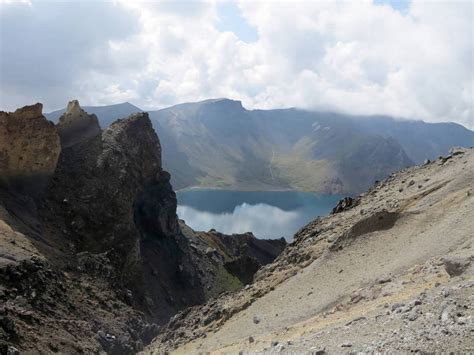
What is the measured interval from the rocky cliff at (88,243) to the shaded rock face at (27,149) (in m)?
0.10

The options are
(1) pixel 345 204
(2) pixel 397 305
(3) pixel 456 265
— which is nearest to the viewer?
(2) pixel 397 305

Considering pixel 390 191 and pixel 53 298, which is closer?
pixel 53 298

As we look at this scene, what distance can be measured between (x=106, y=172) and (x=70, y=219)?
8676 mm

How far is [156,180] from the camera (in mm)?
69188

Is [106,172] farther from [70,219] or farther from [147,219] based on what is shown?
[147,219]

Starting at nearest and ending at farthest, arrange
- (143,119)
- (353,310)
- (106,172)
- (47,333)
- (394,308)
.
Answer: (394,308), (353,310), (47,333), (106,172), (143,119)

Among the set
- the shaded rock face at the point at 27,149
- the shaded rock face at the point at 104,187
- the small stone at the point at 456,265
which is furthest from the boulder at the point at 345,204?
the shaded rock face at the point at 27,149

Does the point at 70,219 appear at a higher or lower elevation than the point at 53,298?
higher

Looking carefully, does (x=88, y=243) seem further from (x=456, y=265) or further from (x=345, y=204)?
(x=456, y=265)

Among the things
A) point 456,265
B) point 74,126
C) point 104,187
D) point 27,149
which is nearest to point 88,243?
point 104,187

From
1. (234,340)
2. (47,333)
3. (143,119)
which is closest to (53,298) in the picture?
(47,333)

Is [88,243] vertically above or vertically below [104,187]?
below

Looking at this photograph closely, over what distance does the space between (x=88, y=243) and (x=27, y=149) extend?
1083 centimetres

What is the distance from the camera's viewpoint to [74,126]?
55.9 meters
